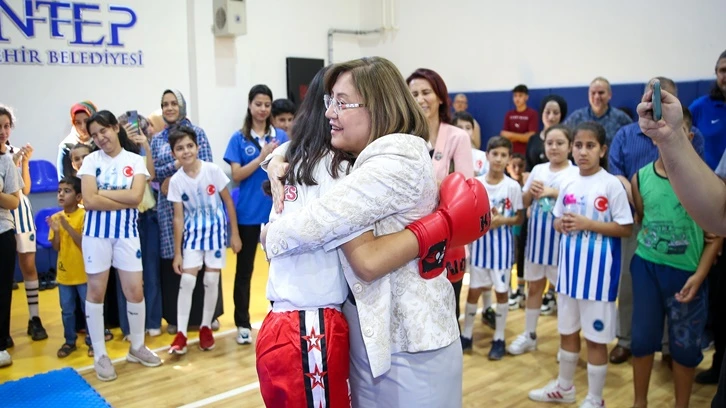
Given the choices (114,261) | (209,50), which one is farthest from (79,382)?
(209,50)

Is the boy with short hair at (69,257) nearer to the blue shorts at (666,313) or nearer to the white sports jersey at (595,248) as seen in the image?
the white sports jersey at (595,248)

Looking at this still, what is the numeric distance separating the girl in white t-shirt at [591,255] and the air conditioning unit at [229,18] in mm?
5965

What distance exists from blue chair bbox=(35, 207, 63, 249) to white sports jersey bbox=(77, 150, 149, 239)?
2841 millimetres

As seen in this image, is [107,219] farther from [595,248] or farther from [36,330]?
[595,248]

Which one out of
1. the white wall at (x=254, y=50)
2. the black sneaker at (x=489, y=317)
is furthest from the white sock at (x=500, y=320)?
the white wall at (x=254, y=50)

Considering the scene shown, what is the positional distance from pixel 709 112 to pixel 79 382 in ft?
14.4

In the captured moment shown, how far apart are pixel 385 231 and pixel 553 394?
7.59 ft

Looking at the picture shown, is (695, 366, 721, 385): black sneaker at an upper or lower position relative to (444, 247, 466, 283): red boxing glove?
lower

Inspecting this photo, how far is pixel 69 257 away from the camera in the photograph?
14.4 ft

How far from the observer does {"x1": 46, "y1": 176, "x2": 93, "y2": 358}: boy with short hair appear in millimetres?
4375

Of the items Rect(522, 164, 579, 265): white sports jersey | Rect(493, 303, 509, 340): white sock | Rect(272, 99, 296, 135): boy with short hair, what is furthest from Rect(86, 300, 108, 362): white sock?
Rect(522, 164, 579, 265): white sports jersey

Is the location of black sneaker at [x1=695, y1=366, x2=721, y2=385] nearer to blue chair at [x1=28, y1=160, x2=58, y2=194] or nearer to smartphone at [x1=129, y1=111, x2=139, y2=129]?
smartphone at [x1=129, y1=111, x2=139, y2=129]

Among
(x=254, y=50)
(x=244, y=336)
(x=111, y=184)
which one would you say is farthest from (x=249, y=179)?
(x=254, y=50)

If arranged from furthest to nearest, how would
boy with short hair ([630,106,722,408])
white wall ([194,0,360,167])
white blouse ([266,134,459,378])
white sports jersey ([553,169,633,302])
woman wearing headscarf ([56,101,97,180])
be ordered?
white wall ([194,0,360,167])
woman wearing headscarf ([56,101,97,180])
white sports jersey ([553,169,633,302])
boy with short hair ([630,106,722,408])
white blouse ([266,134,459,378])
